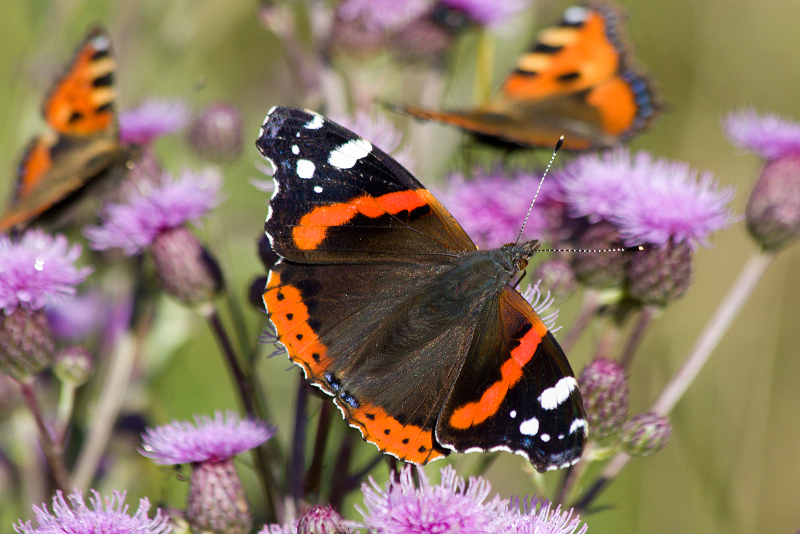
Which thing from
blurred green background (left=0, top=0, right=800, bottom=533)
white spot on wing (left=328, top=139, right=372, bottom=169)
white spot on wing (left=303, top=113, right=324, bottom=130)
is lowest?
blurred green background (left=0, top=0, right=800, bottom=533)

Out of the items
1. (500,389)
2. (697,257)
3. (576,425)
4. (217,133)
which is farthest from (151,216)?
(697,257)

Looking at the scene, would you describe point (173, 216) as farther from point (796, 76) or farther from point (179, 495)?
point (796, 76)

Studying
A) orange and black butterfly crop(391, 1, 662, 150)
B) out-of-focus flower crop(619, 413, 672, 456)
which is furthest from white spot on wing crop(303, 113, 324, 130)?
out-of-focus flower crop(619, 413, 672, 456)

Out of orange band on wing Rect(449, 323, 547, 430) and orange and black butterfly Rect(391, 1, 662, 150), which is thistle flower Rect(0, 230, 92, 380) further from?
orange and black butterfly Rect(391, 1, 662, 150)

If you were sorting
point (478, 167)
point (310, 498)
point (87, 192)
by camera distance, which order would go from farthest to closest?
A: point (478, 167)
point (87, 192)
point (310, 498)

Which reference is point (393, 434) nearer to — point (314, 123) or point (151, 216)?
point (314, 123)

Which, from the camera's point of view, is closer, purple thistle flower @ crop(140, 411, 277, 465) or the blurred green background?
purple thistle flower @ crop(140, 411, 277, 465)

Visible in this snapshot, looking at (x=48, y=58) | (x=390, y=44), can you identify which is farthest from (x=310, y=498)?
(x=48, y=58)
